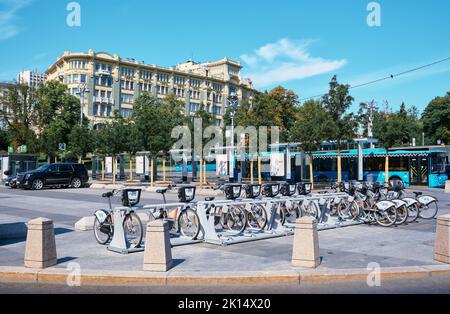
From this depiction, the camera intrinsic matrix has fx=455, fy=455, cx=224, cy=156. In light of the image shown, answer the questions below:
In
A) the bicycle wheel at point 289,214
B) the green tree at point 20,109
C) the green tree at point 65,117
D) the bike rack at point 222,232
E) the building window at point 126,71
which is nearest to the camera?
the bike rack at point 222,232

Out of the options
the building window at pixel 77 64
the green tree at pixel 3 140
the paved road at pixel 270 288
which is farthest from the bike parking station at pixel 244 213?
the building window at pixel 77 64

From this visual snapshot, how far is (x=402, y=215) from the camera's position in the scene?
43.1ft

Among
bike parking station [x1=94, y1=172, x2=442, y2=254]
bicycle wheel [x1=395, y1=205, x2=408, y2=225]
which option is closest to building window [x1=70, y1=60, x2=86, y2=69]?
bike parking station [x1=94, y1=172, x2=442, y2=254]

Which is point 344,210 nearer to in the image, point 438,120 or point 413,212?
point 413,212

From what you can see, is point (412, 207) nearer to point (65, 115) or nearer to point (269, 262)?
point (269, 262)

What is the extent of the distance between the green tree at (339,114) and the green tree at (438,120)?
127 ft

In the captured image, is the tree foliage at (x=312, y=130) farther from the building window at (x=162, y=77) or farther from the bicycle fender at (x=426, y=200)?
the building window at (x=162, y=77)

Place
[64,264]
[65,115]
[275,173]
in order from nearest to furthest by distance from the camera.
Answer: [64,264] < [275,173] < [65,115]

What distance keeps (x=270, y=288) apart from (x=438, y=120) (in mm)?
65323

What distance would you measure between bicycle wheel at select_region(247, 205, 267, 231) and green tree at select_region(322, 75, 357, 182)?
59.9 ft

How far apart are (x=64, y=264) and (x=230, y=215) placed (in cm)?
484

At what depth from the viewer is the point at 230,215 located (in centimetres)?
1170

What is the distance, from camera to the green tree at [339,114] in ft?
96.6
